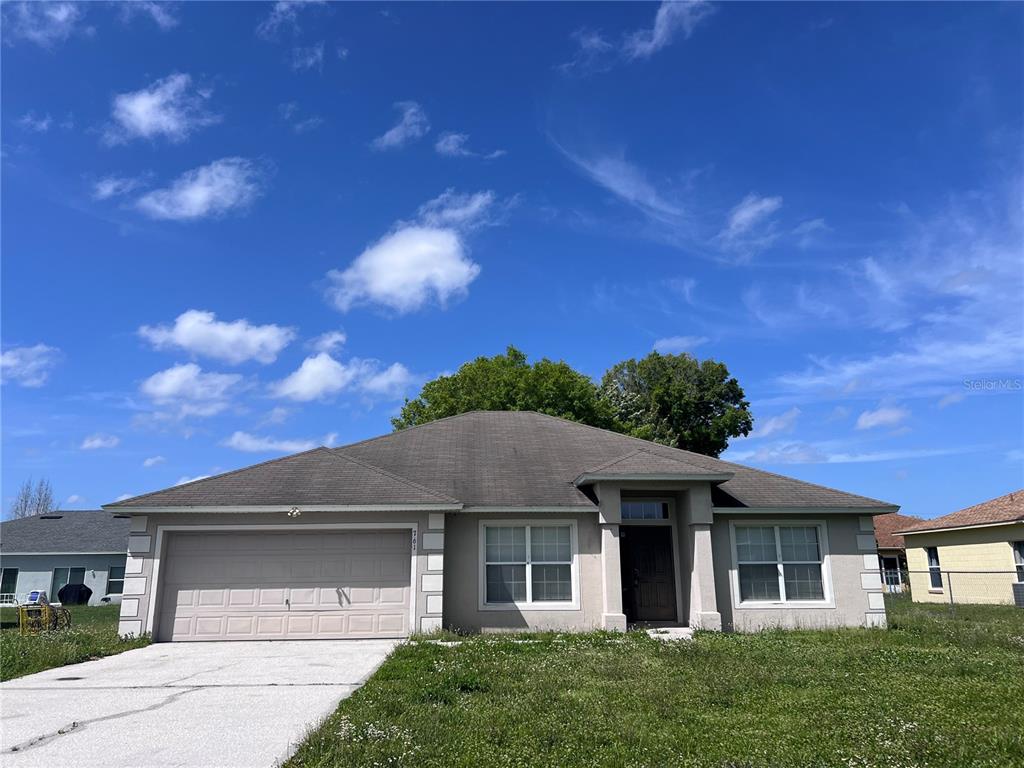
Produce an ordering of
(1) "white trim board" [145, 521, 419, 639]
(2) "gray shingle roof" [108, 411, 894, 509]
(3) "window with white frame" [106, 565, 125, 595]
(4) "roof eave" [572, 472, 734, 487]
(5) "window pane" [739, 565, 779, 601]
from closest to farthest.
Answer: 1. (1) "white trim board" [145, 521, 419, 639]
2. (2) "gray shingle roof" [108, 411, 894, 509]
3. (4) "roof eave" [572, 472, 734, 487]
4. (5) "window pane" [739, 565, 779, 601]
5. (3) "window with white frame" [106, 565, 125, 595]

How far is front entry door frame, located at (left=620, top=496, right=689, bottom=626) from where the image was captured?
15.4m

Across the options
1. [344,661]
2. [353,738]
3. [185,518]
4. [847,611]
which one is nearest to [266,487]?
[185,518]

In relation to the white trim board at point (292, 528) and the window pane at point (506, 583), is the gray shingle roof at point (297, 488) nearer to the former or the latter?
the white trim board at point (292, 528)

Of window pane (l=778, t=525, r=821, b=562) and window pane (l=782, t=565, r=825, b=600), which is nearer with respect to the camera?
window pane (l=782, t=565, r=825, b=600)

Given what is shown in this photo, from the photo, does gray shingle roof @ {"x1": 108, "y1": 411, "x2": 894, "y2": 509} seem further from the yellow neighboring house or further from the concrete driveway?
the yellow neighboring house

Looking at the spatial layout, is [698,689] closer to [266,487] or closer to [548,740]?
[548,740]

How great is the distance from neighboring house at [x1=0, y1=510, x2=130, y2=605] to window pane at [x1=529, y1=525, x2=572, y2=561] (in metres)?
24.9

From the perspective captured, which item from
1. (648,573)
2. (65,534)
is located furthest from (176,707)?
(65,534)

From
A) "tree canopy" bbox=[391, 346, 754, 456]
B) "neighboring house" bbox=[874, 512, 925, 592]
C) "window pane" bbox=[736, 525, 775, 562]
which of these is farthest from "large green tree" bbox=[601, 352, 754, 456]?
"window pane" bbox=[736, 525, 775, 562]

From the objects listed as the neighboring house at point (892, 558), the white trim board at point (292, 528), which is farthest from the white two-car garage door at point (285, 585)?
the neighboring house at point (892, 558)

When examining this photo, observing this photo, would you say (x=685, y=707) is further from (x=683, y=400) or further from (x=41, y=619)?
(x=683, y=400)

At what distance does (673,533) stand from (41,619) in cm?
1452

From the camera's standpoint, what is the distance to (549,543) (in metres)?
14.9

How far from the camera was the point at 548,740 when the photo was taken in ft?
19.9
